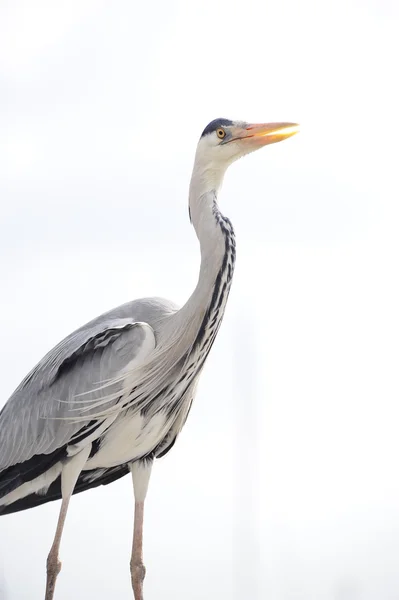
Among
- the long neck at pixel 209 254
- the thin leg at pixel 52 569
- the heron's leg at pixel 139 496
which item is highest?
the long neck at pixel 209 254

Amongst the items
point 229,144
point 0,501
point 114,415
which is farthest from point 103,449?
point 229,144

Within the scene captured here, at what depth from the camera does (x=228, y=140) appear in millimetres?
7262

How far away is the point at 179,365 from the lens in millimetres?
7254

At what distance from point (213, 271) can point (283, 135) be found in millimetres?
854

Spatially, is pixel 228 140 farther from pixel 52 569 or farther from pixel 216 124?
pixel 52 569

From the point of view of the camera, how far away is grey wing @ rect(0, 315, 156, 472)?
718 centimetres

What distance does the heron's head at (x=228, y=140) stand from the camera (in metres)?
7.23

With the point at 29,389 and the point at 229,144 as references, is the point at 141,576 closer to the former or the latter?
the point at 29,389

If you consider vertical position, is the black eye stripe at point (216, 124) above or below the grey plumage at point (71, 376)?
above

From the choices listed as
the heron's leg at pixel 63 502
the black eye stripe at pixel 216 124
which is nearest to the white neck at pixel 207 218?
the black eye stripe at pixel 216 124

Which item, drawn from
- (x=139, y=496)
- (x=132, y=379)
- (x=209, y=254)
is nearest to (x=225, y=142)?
(x=209, y=254)

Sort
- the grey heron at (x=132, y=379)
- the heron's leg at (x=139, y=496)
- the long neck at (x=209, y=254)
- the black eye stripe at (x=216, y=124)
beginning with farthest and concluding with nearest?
the heron's leg at (x=139, y=496)
the black eye stripe at (x=216, y=124)
the grey heron at (x=132, y=379)
the long neck at (x=209, y=254)

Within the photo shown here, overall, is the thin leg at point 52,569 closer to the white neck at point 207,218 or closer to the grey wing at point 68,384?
the grey wing at point 68,384

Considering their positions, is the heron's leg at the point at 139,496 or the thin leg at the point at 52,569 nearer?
the thin leg at the point at 52,569
